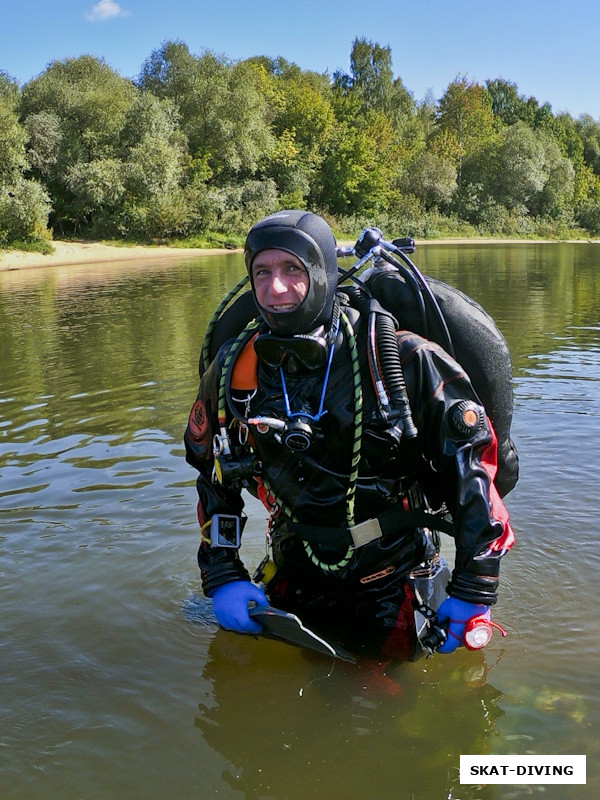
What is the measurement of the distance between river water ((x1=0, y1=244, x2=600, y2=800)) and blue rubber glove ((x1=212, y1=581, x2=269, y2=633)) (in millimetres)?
406

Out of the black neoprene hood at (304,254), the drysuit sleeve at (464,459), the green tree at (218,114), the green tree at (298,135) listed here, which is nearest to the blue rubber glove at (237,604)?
the drysuit sleeve at (464,459)

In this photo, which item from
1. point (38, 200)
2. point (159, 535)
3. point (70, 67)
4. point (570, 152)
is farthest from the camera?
point (570, 152)

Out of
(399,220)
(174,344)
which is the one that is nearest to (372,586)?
(174,344)

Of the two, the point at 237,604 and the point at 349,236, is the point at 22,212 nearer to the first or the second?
the point at 349,236

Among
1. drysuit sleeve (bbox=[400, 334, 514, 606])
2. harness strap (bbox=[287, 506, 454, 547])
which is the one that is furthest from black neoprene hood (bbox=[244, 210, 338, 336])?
harness strap (bbox=[287, 506, 454, 547])

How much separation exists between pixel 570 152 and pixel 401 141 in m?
26.4

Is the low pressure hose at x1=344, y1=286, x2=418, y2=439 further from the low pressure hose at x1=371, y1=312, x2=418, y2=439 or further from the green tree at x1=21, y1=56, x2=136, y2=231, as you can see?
the green tree at x1=21, y1=56, x2=136, y2=231

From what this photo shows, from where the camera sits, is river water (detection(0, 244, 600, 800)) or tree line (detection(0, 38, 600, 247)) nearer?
river water (detection(0, 244, 600, 800))

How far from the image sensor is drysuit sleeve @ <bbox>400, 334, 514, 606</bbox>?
2.62 meters

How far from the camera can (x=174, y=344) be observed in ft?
38.1

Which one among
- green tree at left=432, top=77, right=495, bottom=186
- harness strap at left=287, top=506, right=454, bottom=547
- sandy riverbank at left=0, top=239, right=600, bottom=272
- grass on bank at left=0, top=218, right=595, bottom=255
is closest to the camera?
harness strap at left=287, top=506, right=454, bottom=547

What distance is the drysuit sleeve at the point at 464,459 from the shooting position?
8.61ft

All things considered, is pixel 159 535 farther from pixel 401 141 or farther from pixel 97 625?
pixel 401 141

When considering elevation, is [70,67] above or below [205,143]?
above
